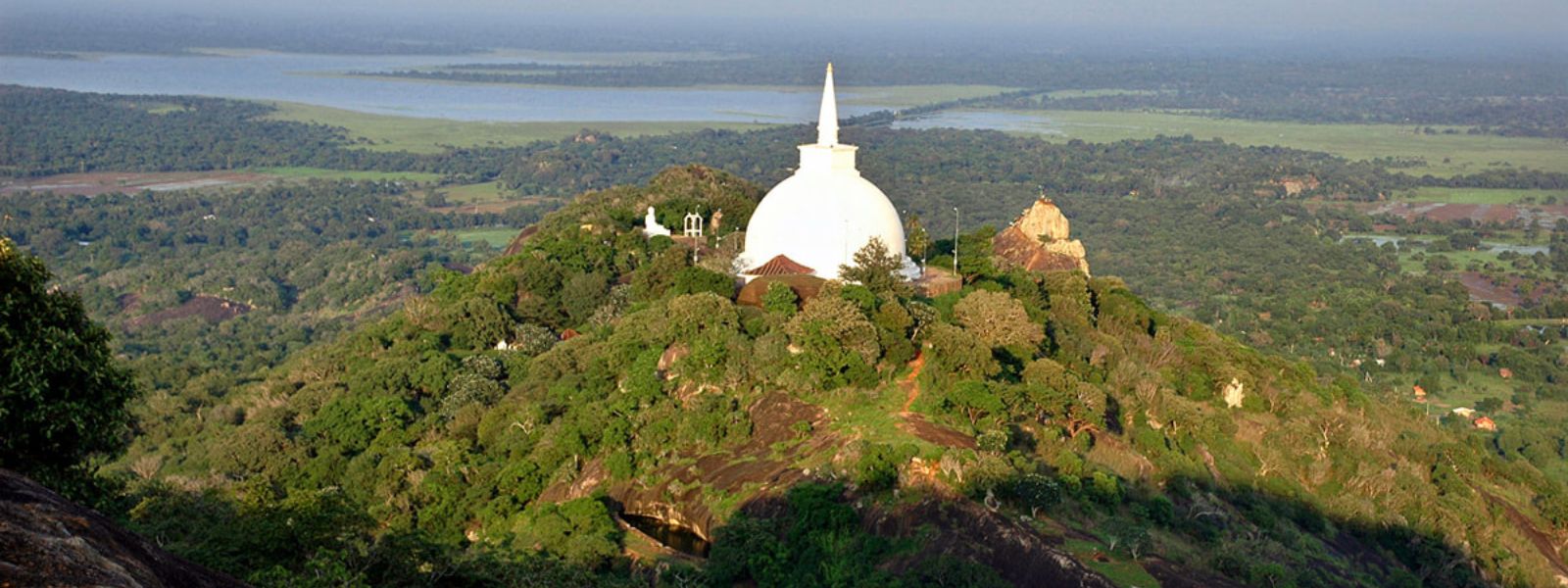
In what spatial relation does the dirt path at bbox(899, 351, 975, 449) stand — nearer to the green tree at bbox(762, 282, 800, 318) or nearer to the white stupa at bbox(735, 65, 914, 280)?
the green tree at bbox(762, 282, 800, 318)

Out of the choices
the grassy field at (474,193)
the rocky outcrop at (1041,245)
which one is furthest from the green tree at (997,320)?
the grassy field at (474,193)

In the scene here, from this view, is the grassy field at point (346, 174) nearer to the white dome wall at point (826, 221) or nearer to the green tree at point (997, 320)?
the white dome wall at point (826, 221)

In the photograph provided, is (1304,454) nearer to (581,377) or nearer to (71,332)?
(581,377)

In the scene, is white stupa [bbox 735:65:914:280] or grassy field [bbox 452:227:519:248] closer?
white stupa [bbox 735:65:914:280]

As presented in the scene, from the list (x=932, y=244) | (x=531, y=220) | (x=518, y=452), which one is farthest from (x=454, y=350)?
(x=531, y=220)

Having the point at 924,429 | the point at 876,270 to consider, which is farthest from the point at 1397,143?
the point at 924,429

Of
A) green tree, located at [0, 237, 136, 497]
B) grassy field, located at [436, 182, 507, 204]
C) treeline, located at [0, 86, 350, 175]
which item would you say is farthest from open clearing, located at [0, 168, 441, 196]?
green tree, located at [0, 237, 136, 497]
